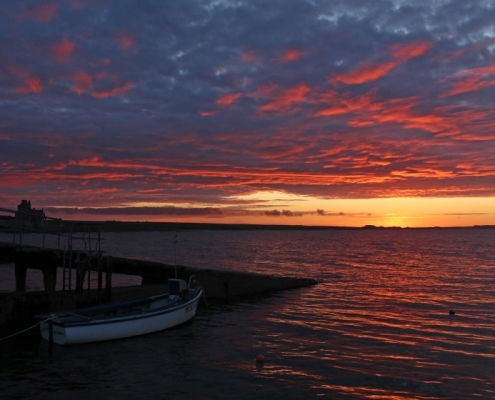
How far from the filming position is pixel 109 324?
58.3 feet

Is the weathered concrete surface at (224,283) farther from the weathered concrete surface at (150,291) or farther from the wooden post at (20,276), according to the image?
the wooden post at (20,276)

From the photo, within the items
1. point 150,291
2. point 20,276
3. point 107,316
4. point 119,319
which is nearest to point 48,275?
point 20,276

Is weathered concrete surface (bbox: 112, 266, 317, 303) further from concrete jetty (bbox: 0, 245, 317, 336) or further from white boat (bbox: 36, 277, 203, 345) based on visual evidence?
white boat (bbox: 36, 277, 203, 345)

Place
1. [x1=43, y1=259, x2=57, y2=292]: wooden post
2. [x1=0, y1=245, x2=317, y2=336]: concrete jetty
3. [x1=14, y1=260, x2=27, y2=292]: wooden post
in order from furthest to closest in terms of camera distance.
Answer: [x1=14, y1=260, x2=27, y2=292]: wooden post → [x1=43, y1=259, x2=57, y2=292]: wooden post → [x1=0, y1=245, x2=317, y2=336]: concrete jetty

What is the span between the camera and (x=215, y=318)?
2334cm

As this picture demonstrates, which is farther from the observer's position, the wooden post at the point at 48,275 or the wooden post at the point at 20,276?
the wooden post at the point at 20,276

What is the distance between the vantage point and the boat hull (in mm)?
16969

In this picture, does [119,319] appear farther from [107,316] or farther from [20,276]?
[20,276]

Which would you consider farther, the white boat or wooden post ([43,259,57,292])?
wooden post ([43,259,57,292])

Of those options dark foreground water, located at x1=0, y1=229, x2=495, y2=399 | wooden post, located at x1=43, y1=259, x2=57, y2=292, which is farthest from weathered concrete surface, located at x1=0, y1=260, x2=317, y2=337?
wooden post, located at x1=43, y1=259, x2=57, y2=292

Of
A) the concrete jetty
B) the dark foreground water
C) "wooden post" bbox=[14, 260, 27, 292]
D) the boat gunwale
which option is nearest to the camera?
the dark foreground water

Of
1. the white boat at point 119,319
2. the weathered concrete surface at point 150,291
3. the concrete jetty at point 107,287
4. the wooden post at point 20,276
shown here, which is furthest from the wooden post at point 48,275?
the white boat at point 119,319

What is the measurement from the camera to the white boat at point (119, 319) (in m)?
17.0

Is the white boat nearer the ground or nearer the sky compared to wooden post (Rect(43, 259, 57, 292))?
nearer the ground
